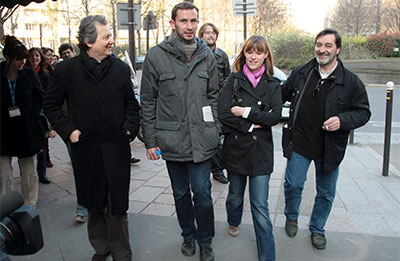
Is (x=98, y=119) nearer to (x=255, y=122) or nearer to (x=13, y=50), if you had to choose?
(x=255, y=122)

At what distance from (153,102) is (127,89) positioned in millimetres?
242

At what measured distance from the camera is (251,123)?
3070 mm

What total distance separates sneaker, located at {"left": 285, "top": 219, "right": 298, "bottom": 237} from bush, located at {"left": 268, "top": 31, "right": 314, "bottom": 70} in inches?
→ 979

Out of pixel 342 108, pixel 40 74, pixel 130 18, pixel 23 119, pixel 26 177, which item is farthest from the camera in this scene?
pixel 130 18

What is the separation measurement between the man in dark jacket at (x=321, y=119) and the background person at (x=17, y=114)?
257cm

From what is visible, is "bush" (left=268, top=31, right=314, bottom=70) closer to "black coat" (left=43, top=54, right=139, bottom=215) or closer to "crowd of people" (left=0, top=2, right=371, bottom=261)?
"crowd of people" (left=0, top=2, right=371, bottom=261)

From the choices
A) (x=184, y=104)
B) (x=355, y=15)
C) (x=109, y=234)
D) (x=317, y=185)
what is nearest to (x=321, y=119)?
(x=317, y=185)

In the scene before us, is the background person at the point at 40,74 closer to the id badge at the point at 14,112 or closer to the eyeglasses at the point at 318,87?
the id badge at the point at 14,112

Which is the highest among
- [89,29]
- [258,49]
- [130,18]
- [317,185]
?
[130,18]

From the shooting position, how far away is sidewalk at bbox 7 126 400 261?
3318mm

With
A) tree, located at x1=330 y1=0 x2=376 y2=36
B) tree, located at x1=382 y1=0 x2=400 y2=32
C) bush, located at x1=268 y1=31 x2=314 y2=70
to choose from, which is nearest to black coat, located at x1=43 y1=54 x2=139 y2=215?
bush, located at x1=268 y1=31 x2=314 y2=70

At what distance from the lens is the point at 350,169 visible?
232 inches

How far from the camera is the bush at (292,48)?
2774 cm

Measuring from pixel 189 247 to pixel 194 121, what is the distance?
1.11 m
